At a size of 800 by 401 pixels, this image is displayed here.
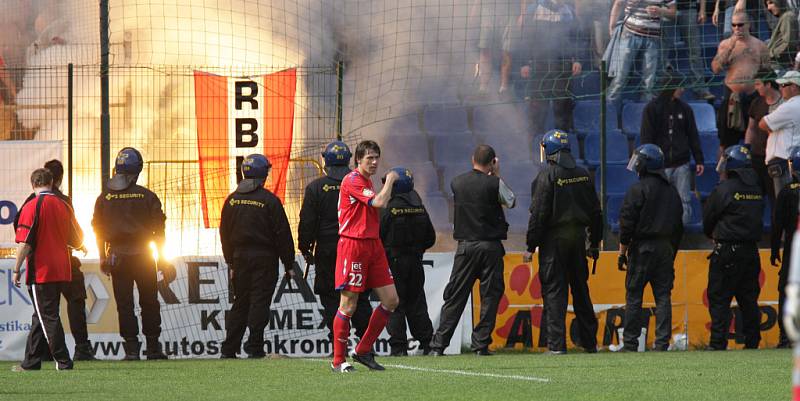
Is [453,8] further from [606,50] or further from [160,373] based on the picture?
[160,373]

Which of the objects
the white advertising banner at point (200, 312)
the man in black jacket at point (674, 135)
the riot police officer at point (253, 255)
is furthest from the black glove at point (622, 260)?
the riot police officer at point (253, 255)

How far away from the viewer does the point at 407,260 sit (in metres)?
13.5

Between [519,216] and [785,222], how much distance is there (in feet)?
14.1

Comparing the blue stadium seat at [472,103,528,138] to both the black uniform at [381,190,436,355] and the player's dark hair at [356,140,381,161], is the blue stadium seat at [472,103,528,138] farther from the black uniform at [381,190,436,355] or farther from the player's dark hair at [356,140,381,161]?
the player's dark hair at [356,140,381,161]

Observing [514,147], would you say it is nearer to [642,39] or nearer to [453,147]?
[453,147]

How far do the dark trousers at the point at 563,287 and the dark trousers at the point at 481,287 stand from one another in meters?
0.46

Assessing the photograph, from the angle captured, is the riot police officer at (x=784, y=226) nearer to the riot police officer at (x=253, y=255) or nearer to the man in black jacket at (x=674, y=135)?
the man in black jacket at (x=674, y=135)

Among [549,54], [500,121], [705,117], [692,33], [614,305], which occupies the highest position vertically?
[692,33]

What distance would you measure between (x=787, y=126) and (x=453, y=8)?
172 inches

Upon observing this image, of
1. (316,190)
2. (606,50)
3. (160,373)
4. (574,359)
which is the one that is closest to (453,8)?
(606,50)

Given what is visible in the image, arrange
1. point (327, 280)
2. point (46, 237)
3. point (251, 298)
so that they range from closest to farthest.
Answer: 1. point (46, 237)
2. point (327, 280)
3. point (251, 298)

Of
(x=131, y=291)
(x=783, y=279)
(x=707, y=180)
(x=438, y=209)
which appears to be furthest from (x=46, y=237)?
(x=707, y=180)

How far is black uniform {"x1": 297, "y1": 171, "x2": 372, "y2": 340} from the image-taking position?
13.1 meters

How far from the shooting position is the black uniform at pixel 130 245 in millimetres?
13484
